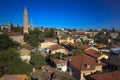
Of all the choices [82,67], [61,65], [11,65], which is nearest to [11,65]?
[11,65]

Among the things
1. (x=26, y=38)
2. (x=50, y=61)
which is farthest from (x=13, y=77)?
(x=26, y=38)

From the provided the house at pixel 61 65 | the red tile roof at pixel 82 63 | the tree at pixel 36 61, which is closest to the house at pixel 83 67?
the red tile roof at pixel 82 63

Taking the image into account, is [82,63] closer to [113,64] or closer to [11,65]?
[113,64]

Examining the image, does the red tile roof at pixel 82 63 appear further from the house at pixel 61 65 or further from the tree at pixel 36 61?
the tree at pixel 36 61

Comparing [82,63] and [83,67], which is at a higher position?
[82,63]

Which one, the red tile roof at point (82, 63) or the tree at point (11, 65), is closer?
the tree at point (11, 65)

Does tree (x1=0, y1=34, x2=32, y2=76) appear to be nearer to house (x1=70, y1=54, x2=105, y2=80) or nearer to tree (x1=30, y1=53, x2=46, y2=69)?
tree (x1=30, y1=53, x2=46, y2=69)

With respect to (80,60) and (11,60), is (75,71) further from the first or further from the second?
(11,60)

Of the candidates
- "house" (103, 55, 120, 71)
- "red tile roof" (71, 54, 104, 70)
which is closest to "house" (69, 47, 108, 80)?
"red tile roof" (71, 54, 104, 70)

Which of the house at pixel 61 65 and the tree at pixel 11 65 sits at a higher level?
the tree at pixel 11 65
